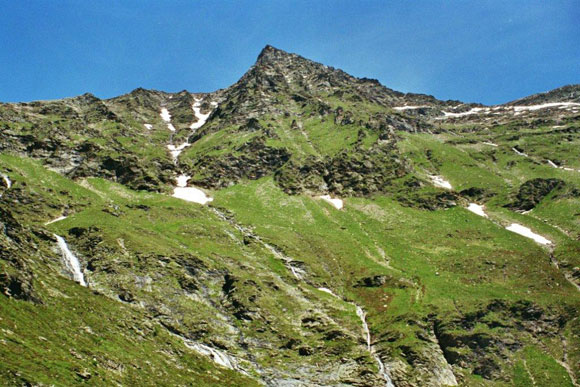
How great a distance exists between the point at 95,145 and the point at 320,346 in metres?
110

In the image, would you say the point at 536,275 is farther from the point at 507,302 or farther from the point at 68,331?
the point at 68,331

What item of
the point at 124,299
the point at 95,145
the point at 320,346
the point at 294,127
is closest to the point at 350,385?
the point at 320,346

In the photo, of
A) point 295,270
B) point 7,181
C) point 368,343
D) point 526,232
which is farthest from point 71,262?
point 526,232

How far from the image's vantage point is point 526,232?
8938 cm

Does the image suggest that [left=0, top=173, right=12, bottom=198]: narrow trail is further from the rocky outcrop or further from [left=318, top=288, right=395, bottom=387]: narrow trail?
the rocky outcrop

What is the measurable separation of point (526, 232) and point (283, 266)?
61427 mm

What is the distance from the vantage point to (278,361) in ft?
165

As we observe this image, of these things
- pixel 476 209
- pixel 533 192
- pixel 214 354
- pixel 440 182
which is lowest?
pixel 214 354

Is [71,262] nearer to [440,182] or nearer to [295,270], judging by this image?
[295,270]

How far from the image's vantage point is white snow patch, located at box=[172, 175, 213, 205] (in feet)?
366

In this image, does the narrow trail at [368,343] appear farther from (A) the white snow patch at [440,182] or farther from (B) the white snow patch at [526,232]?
(A) the white snow patch at [440,182]

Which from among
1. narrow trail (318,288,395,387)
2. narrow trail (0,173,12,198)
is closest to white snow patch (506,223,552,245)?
narrow trail (318,288,395,387)

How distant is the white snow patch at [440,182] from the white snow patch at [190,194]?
7758 centimetres

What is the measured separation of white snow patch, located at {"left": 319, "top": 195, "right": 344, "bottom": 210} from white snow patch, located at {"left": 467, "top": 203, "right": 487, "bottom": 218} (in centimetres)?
3757
